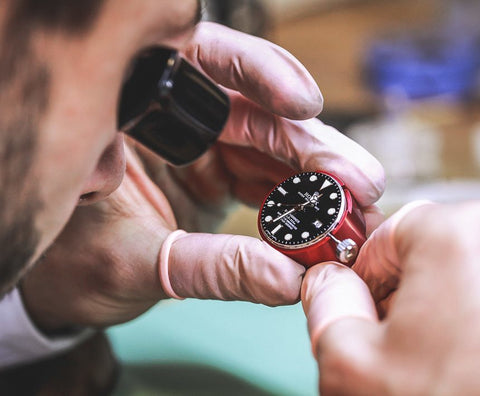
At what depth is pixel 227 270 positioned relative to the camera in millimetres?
691

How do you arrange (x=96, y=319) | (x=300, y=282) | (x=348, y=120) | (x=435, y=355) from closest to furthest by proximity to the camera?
(x=435, y=355), (x=300, y=282), (x=96, y=319), (x=348, y=120)

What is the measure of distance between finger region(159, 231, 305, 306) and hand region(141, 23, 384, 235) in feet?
0.44

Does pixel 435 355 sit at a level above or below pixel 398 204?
above

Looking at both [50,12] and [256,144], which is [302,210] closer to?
[256,144]

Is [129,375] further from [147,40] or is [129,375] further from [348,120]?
[348,120]

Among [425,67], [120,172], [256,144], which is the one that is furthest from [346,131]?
[120,172]

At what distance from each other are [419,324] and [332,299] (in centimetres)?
11

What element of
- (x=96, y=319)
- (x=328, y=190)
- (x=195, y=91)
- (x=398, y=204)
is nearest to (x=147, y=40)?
(x=195, y=91)

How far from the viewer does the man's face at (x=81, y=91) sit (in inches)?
18.8

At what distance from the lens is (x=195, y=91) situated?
67cm

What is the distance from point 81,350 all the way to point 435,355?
1.87 ft

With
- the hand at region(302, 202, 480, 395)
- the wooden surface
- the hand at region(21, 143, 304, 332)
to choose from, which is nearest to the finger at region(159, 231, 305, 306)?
the hand at region(21, 143, 304, 332)

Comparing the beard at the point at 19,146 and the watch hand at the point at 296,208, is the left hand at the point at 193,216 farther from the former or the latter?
the beard at the point at 19,146

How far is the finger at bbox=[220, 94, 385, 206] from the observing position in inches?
28.8
